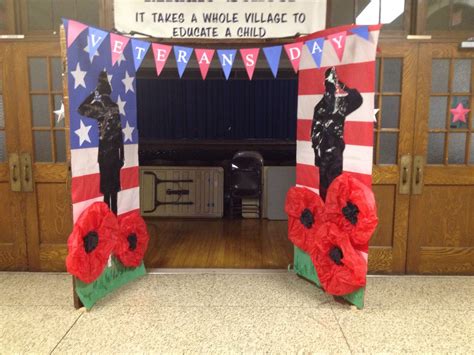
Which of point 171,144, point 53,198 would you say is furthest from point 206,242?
point 171,144

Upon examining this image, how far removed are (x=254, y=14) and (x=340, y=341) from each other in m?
2.27

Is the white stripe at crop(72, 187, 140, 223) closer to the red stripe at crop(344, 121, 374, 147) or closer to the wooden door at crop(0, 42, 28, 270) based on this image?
the wooden door at crop(0, 42, 28, 270)

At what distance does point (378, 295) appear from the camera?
116 inches

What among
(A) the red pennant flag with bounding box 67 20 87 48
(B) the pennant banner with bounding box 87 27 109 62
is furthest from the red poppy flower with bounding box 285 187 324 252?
(A) the red pennant flag with bounding box 67 20 87 48

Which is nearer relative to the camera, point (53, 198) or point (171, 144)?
→ point (53, 198)

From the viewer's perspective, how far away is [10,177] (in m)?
3.30

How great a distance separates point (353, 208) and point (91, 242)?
Result: 1679 mm

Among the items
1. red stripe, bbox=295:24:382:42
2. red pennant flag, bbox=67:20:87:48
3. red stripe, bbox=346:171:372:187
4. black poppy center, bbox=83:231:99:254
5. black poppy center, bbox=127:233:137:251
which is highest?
red stripe, bbox=295:24:382:42

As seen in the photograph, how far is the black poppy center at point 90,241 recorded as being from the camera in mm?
2637

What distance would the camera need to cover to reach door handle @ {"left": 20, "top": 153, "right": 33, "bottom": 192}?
328 centimetres

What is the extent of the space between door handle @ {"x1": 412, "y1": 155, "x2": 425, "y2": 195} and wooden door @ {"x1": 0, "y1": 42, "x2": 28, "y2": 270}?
10.1ft

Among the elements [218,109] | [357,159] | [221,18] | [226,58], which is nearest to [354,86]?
Answer: [357,159]

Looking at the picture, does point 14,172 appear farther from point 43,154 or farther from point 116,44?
point 116,44

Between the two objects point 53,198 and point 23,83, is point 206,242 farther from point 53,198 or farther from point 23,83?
point 23,83
